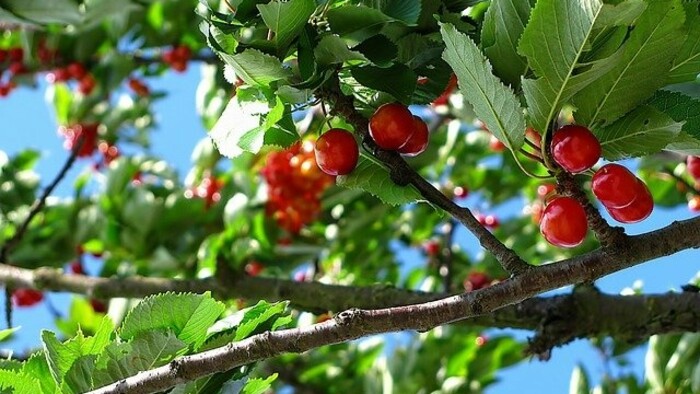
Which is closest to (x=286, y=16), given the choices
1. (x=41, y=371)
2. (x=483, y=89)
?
(x=483, y=89)

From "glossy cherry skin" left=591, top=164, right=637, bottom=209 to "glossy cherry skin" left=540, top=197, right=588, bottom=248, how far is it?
0.12ft

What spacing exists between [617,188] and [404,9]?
41 centimetres

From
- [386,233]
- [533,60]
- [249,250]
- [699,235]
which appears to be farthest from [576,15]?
[386,233]

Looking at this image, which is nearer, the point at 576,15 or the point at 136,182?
the point at 576,15

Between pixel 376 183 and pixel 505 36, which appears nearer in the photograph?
pixel 505 36

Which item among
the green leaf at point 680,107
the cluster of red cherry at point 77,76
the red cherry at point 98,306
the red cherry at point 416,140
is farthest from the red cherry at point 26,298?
the green leaf at point 680,107

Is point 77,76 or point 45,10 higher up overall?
point 45,10

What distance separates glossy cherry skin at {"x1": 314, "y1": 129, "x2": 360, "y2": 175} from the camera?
140 cm

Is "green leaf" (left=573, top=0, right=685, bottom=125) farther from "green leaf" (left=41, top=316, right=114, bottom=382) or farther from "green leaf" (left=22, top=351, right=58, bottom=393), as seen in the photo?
"green leaf" (left=22, top=351, right=58, bottom=393)

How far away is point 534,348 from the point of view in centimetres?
192

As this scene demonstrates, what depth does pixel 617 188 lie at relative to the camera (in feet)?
4.09

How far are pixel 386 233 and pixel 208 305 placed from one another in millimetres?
2760

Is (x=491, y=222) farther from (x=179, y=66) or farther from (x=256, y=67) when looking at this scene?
(x=256, y=67)

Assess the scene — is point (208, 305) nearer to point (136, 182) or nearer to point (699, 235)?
point (699, 235)
